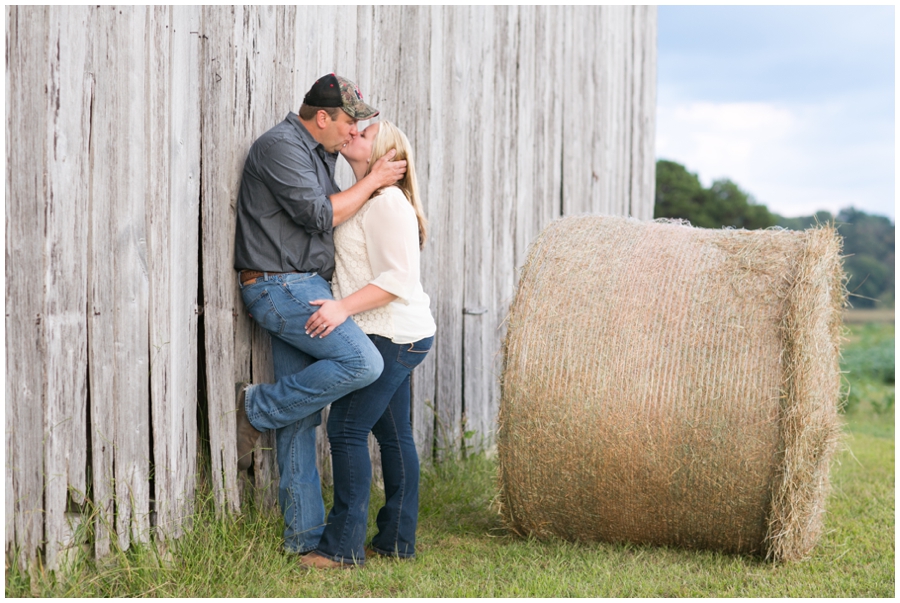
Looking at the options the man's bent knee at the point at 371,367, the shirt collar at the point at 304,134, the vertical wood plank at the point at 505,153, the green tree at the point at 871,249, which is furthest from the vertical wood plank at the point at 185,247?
the green tree at the point at 871,249

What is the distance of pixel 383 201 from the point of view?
347 centimetres

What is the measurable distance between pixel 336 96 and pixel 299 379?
1.18 m

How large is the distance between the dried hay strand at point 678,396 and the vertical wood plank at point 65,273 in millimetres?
1749

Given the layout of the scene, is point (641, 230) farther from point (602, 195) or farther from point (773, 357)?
point (602, 195)

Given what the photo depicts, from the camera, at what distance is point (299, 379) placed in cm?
341

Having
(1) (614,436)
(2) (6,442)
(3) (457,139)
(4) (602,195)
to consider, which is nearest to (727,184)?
(4) (602,195)

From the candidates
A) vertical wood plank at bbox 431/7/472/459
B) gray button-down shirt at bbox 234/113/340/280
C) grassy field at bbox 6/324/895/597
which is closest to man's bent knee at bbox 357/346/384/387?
gray button-down shirt at bbox 234/113/340/280

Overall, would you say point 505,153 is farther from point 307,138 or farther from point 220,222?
point 220,222

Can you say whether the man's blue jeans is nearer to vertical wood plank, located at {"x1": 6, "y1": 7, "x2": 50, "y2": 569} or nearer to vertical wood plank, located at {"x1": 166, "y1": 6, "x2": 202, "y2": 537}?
vertical wood plank, located at {"x1": 166, "y1": 6, "x2": 202, "y2": 537}

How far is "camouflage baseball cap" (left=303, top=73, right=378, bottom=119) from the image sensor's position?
346cm

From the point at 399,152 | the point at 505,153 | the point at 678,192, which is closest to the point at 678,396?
the point at 399,152

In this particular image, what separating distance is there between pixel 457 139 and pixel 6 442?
10.6ft

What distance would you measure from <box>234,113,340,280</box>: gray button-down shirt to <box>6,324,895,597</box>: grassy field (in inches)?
42.4

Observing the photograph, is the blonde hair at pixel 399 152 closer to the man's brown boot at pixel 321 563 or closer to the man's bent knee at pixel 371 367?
the man's bent knee at pixel 371 367
